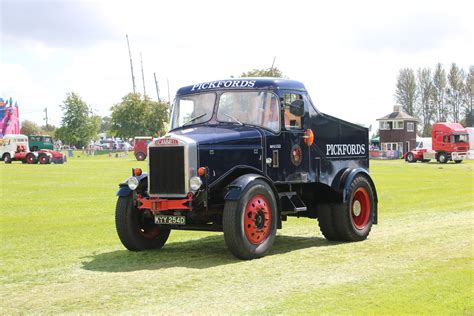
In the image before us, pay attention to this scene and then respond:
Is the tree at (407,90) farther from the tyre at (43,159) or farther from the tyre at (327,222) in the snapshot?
the tyre at (327,222)

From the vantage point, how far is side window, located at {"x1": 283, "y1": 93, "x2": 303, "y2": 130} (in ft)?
37.1

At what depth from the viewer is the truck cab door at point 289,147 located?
11.0 m

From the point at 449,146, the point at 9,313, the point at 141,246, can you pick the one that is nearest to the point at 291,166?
the point at 141,246

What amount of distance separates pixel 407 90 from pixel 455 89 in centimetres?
812

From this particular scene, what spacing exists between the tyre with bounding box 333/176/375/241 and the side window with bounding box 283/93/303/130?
165cm

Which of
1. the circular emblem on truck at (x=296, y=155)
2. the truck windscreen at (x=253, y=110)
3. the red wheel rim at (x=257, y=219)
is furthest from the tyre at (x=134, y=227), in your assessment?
the circular emblem on truck at (x=296, y=155)

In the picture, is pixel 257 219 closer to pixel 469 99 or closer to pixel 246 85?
pixel 246 85

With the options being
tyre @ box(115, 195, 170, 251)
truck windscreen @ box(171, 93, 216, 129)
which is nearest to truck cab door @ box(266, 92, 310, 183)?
truck windscreen @ box(171, 93, 216, 129)

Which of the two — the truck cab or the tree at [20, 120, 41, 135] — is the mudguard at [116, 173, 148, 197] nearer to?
the truck cab

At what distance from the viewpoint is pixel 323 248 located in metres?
11.2

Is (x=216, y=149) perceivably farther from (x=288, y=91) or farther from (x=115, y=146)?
(x=115, y=146)

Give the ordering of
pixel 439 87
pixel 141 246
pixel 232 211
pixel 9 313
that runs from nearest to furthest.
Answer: pixel 9 313 < pixel 232 211 < pixel 141 246 < pixel 439 87

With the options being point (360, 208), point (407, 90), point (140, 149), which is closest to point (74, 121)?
point (140, 149)

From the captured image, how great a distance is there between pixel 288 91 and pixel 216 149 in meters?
1.93
